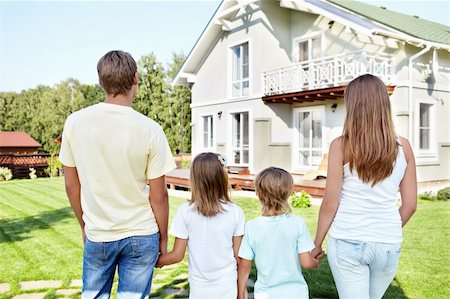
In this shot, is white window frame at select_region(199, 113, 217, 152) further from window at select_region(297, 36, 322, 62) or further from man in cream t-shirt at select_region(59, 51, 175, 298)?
man in cream t-shirt at select_region(59, 51, 175, 298)

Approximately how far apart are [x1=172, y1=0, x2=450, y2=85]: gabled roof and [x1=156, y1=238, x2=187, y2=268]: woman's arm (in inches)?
393

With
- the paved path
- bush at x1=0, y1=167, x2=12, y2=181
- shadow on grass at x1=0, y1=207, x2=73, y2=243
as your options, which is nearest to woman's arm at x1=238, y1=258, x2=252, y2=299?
the paved path

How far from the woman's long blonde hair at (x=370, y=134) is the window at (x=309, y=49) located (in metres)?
11.8

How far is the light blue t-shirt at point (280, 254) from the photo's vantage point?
2203 mm

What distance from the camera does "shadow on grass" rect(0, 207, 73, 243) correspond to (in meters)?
6.52

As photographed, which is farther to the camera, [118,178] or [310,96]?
[310,96]

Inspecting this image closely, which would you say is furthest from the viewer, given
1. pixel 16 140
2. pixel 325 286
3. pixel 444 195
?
pixel 16 140

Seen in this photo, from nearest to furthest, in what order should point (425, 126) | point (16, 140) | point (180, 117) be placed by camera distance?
point (425, 126)
point (16, 140)
point (180, 117)

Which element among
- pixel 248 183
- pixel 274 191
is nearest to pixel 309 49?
pixel 248 183

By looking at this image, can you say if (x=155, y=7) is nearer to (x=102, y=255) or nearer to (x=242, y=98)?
(x=242, y=98)

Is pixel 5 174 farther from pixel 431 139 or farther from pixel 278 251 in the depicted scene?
pixel 278 251

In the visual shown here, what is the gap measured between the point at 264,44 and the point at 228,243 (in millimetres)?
12835

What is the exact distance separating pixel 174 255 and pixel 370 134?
1.20 meters

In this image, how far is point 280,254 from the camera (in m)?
2.20
